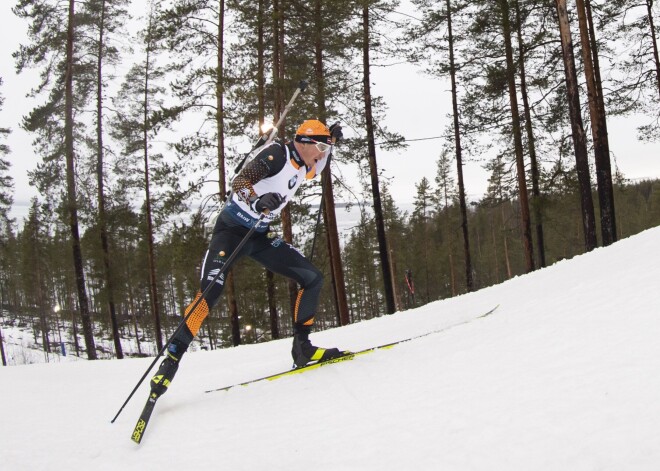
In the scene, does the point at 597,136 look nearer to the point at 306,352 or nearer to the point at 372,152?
the point at 372,152

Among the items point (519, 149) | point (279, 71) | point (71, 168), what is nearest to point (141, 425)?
point (279, 71)

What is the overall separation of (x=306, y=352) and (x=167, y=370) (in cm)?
130

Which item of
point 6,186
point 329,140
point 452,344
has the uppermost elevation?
point 6,186

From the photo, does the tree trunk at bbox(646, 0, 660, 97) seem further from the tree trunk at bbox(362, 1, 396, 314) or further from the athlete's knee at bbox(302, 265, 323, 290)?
the athlete's knee at bbox(302, 265, 323, 290)

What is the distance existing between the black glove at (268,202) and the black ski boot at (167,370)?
1383 mm

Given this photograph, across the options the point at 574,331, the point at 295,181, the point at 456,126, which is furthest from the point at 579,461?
the point at 456,126

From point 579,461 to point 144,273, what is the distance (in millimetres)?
40401

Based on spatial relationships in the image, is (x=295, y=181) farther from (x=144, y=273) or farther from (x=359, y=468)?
(x=144, y=273)

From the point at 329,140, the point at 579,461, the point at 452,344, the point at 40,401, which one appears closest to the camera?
the point at 579,461

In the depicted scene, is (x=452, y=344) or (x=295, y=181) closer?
(x=452, y=344)

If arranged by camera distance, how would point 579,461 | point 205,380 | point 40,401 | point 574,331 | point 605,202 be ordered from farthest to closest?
point 605,202 → point 205,380 → point 40,401 → point 574,331 → point 579,461

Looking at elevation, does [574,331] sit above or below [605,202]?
below

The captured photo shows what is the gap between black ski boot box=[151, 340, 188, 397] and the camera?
353cm

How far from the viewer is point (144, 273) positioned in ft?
125
